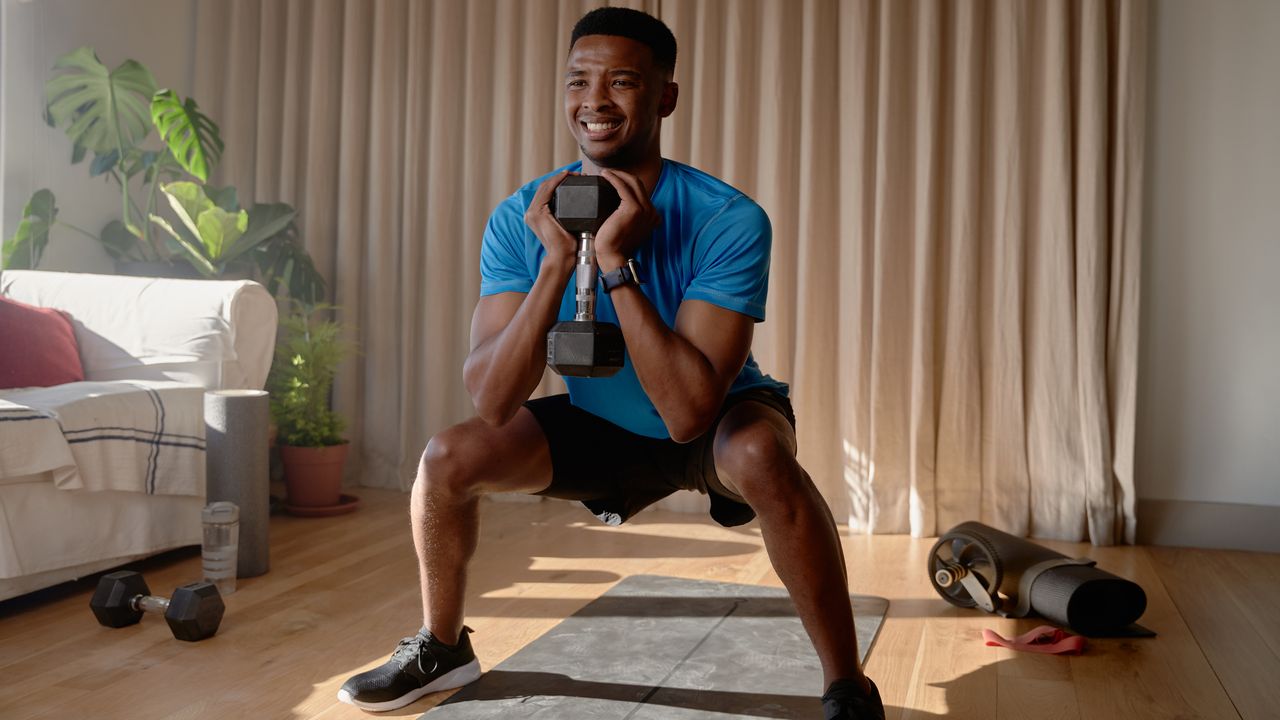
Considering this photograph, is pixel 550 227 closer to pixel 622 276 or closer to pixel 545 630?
pixel 622 276

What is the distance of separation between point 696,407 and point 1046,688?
3.13 ft

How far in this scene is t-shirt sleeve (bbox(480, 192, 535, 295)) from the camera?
188 cm

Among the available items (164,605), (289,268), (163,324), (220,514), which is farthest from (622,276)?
(289,268)

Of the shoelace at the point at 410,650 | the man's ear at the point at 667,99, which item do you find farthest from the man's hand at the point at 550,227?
the shoelace at the point at 410,650

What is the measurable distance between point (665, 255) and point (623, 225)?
0.26 metres

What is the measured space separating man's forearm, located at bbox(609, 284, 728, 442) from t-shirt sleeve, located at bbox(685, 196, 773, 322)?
0.37 ft

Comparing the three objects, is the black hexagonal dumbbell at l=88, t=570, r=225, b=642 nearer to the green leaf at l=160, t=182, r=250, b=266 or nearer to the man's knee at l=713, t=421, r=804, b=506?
the man's knee at l=713, t=421, r=804, b=506

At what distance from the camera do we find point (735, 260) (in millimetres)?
1747

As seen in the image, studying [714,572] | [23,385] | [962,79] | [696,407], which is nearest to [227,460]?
[23,385]

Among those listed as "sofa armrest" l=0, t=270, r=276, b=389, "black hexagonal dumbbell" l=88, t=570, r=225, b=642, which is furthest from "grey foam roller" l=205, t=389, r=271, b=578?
"black hexagonal dumbbell" l=88, t=570, r=225, b=642

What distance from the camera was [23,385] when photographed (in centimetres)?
280

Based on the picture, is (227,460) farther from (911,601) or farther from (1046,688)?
(1046,688)

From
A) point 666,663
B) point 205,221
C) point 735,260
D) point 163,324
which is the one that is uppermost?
point 205,221

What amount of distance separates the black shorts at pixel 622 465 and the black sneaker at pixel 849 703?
322 millimetres
